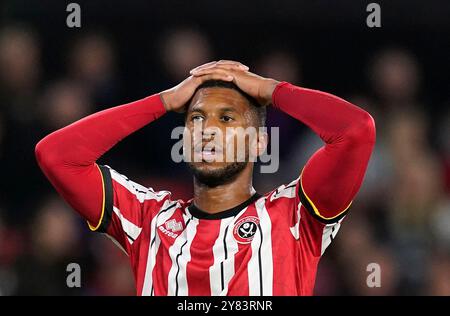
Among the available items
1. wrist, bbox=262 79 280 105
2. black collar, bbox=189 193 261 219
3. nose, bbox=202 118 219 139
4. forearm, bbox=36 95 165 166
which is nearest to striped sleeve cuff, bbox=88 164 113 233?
forearm, bbox=36 95 165 166

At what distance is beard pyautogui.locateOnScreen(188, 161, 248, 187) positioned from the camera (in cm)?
323

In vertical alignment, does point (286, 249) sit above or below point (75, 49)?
below

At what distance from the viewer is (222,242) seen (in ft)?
10.3

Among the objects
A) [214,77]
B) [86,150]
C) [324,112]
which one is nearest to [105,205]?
[86,150]

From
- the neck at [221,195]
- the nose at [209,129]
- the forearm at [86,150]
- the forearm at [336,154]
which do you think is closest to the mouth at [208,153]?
the nose at [209,129]

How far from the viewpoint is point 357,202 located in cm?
545

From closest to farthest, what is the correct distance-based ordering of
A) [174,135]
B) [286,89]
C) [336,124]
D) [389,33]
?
[336,124]
[286,89]
[174,135]
[389,33]

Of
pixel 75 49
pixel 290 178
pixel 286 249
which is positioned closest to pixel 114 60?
pixel 75 49

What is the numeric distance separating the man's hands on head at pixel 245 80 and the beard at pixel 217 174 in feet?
0.99

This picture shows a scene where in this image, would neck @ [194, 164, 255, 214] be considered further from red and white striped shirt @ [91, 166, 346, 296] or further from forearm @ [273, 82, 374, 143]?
forearm @ [273, 82, 374, 143]

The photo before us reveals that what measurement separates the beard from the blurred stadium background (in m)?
1.97

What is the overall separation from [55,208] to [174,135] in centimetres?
96

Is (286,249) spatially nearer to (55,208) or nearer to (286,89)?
(286,89)

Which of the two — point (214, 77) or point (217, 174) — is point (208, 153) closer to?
point (217, 174)
